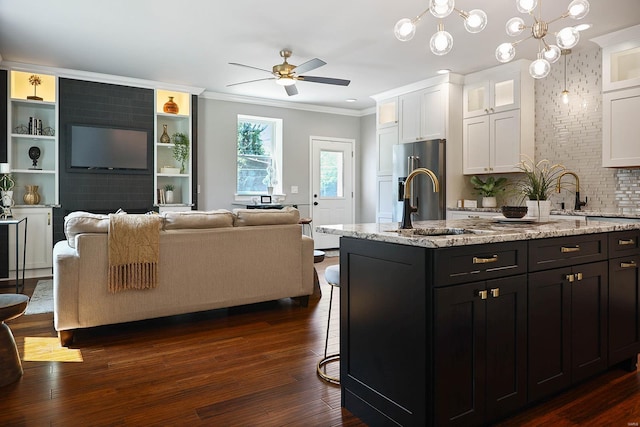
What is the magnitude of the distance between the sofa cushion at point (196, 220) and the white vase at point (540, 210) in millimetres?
2258

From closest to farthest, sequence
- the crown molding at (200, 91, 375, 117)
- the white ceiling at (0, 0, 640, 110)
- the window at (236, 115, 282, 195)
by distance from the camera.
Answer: the white ceiling at (0, 0, 640, 110) < the crown molding at (200, 91, 375, 117) < the window at (236, 115, 282, 195)

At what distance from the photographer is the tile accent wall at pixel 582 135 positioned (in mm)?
4684

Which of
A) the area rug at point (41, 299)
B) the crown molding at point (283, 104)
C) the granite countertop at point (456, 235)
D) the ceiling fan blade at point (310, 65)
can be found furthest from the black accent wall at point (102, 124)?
the granite countertop at point (456, 235)

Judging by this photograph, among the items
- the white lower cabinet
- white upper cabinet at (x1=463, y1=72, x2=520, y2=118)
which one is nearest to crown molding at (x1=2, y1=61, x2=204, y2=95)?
the white lower cabinet

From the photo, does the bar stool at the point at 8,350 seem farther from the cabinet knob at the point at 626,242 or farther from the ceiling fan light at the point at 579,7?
the ceiling fan light at the point at 579,7

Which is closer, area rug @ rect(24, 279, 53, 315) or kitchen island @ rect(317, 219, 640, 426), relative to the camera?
kitchen island @ rect(317, 219, 640, 426)

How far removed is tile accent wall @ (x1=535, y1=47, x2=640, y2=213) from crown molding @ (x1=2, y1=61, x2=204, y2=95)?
4715 millimetres

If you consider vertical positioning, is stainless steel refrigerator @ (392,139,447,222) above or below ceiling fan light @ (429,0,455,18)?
below

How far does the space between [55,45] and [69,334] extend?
11.1ft

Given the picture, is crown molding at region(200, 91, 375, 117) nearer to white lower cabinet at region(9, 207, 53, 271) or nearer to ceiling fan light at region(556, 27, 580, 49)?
white lower cabinet at region(9, 207, 53, 271)

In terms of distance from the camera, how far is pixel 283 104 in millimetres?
7570

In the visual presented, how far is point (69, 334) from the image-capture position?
9.84 feet

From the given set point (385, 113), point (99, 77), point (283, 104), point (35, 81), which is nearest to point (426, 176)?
point (385, 113)

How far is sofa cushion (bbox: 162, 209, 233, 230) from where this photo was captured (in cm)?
338
